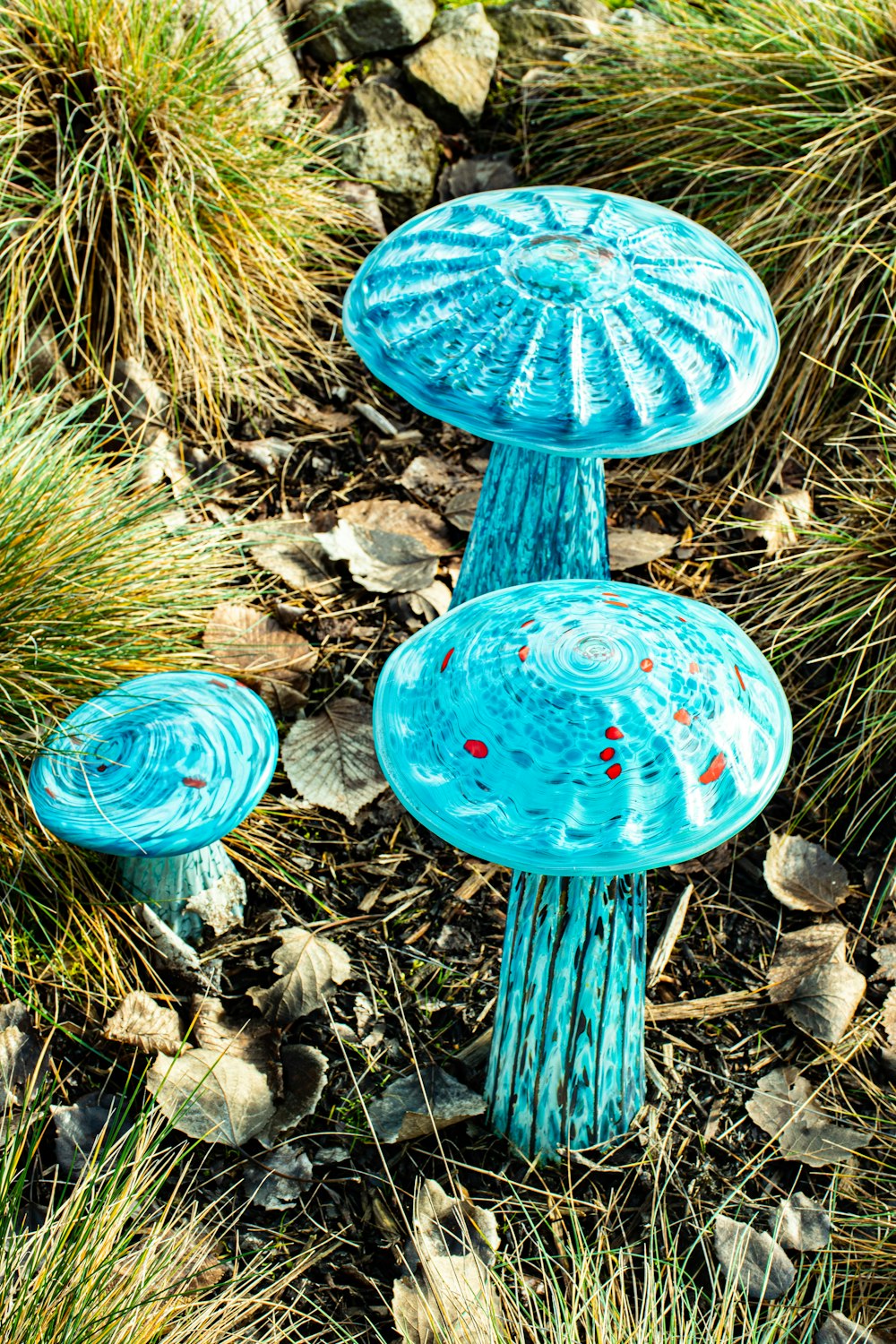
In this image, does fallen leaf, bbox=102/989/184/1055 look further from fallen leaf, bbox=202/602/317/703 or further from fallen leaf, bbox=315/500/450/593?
fallen leaf, bbox=315/500/450/593

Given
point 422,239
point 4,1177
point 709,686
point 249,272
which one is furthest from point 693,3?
point 4,1177

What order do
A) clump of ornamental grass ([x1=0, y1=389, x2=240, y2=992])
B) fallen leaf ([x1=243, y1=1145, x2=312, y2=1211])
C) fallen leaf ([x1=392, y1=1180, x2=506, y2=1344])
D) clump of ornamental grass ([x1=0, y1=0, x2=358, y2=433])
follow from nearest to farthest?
1. fallen leaf ([x1=392, y1=1180, x2=506, y2=1344])
2. fallen leaf ([x1=243, y1=1145, x2=312, y2=1211])
3. clump of ornamental grass ([x1=0, y1=389, x2=240, y2=992])
4. clump of ornamental grass ([x1=0, y1=0, x2=358, y2=433])

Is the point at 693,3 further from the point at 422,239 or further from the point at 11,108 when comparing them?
the point at 422,239

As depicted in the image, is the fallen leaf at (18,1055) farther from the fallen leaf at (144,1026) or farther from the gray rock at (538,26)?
the gray rock at (538,26)

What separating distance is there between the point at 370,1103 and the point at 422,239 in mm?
1494

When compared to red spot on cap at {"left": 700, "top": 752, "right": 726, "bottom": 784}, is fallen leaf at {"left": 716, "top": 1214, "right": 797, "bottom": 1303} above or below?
below

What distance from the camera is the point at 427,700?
1.71 meters

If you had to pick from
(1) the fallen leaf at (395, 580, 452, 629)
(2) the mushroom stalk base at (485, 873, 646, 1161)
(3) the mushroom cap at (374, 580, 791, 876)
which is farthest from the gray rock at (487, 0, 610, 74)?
(2) the mushroom stalk base at (485, 873, 646, 1161)

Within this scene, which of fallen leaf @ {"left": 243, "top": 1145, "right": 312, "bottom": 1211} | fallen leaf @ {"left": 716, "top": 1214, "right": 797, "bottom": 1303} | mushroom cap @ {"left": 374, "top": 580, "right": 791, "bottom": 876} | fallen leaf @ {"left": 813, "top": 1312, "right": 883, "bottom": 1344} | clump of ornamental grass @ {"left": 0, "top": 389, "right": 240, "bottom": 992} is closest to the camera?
mushroom cap @ {"left": 374, "top": 580, "right": 791, "bottom": 876}

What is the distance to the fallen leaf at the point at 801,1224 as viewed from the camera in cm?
203

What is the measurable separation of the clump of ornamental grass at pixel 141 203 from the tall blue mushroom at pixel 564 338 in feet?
4.20

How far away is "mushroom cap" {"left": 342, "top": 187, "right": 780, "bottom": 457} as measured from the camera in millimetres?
1802

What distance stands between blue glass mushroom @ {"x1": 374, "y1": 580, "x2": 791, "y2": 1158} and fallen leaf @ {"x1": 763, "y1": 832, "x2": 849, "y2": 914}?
2.50 ft

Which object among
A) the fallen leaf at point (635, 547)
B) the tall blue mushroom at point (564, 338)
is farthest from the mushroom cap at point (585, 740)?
the fallen leaf at point (635, 547)
